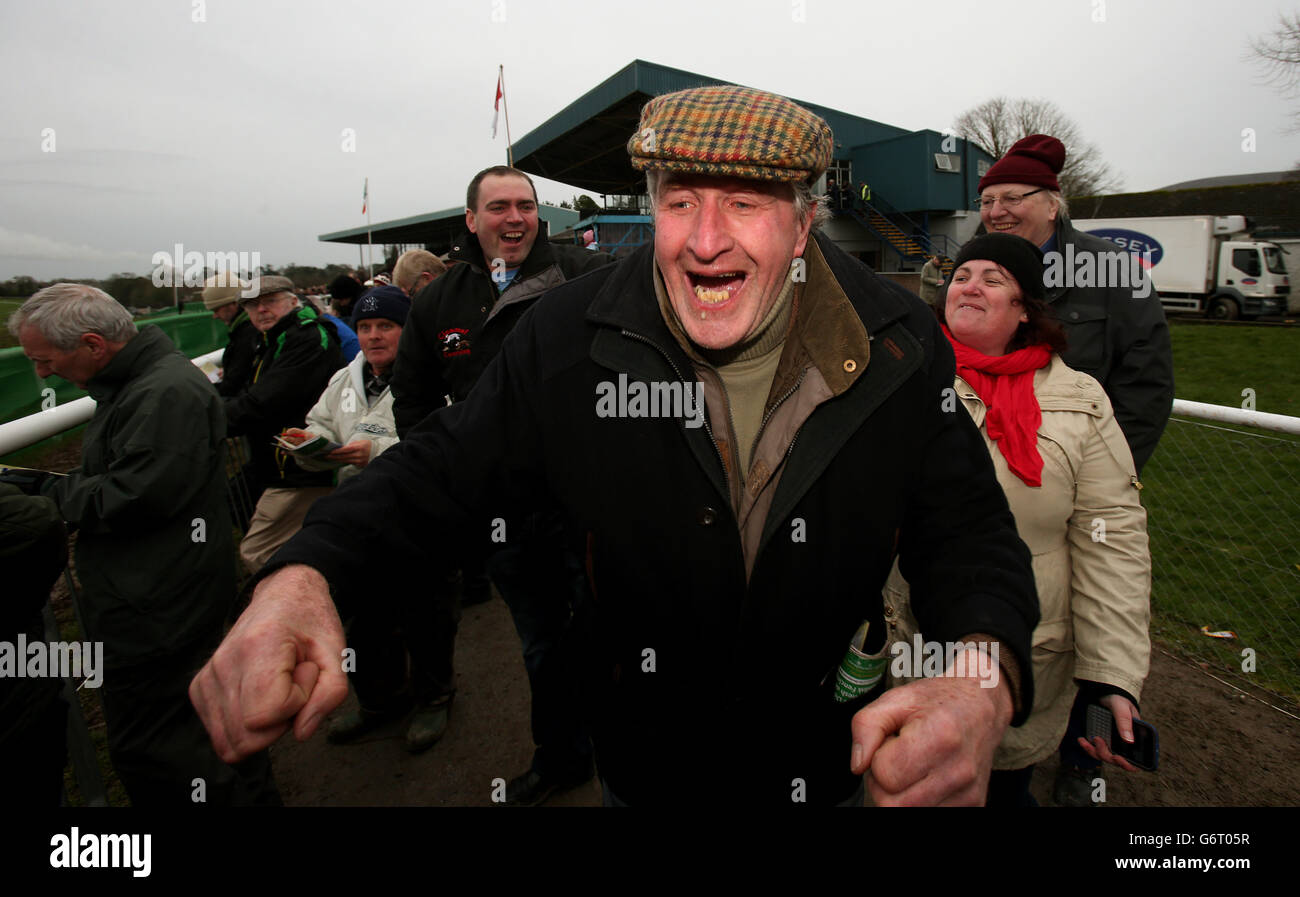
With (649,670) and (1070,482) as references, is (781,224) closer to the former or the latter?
(649,670)

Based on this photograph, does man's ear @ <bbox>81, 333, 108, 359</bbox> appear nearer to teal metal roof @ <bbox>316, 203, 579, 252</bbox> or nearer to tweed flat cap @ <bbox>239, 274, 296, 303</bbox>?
tweed flat cap @ <bbox>239, 274, 296, 303</bbox>

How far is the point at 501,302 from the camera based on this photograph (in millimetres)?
3191

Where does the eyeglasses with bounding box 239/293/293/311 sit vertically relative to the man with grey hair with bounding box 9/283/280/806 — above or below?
above

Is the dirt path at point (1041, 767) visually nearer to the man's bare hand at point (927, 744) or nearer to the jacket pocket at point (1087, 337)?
the jacket pocket at point (1087, 337)

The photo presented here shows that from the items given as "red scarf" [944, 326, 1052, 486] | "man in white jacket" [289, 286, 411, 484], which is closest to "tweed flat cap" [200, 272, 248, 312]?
"man in white jacket" [289, 286, 411, 484]

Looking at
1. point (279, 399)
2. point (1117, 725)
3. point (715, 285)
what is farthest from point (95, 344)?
point (1117, 725)

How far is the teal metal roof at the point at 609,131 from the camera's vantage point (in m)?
25.2

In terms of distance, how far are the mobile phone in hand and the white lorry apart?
25118mm

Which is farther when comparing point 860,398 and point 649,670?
point 649,670

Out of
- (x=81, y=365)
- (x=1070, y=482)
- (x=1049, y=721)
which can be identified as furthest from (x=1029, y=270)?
(x=81, y=365)

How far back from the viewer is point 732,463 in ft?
5.14

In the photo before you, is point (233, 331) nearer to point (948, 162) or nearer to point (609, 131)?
point (609, 131)

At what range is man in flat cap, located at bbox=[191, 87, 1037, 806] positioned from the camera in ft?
4.79

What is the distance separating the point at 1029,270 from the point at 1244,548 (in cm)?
509
